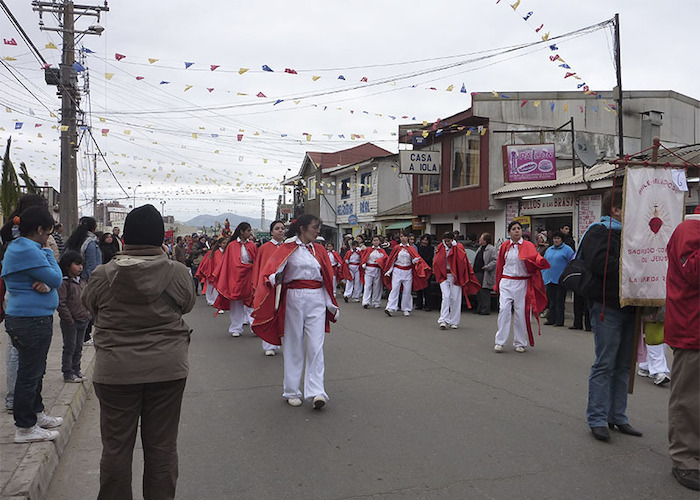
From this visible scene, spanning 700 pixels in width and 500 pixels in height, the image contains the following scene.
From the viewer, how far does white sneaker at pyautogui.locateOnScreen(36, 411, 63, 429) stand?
14.2ft

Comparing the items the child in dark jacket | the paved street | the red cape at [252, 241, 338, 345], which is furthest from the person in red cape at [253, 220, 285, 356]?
the child in dark jacket

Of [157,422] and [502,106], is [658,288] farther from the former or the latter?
[502,106]

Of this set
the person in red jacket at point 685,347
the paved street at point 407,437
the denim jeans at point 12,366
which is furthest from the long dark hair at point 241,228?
the person in red jacket at point 685,347

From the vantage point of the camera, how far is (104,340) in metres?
2.97

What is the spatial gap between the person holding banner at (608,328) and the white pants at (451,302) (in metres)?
5.88

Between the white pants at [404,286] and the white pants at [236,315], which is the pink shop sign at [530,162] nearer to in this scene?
the white pants at [404,286]

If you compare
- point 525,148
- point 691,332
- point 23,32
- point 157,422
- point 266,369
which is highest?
point 23,32

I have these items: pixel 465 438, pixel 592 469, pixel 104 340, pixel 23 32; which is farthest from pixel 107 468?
pixel 23 32

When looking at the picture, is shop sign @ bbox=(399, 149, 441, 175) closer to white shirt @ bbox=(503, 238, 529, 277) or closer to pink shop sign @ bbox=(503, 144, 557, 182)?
pink shop sign @ bbox=(503, 144, 557, 182)

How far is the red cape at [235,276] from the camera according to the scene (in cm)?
949

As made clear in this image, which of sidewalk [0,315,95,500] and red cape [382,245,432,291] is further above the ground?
red cape [382,245,432,291]

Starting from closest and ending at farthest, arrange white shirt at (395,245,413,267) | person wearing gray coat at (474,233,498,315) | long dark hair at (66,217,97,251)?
1. long dark hair at (66,217,97,251)
2. person wearing gray coat at (474,233,498,315)
3. white shirt at (395,245,413,267)

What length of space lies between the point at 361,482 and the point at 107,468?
1.56m

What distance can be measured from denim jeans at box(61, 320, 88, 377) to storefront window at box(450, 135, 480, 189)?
51.6 feet
